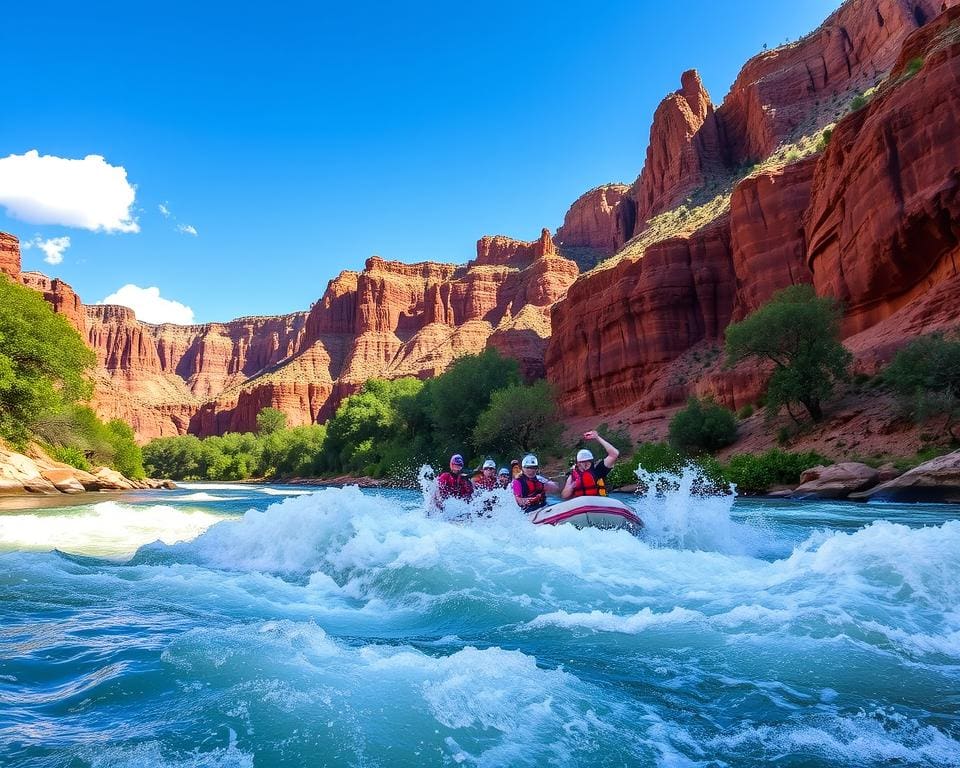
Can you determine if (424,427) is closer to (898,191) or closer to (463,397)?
(463,397)

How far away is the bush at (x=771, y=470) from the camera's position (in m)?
23.6

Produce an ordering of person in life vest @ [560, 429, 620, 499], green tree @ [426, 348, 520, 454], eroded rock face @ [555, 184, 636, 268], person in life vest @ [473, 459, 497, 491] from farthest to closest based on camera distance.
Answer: eroded rock face @ [555, 184, 636, 268] < green tree @ [426, 348, 520, 454] < person in life vest @ [473, 459, 497, 491] < person in life vest @ [560, 429, 620, 499]

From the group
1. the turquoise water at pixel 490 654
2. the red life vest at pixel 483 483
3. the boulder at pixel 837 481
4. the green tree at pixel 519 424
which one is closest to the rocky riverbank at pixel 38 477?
the turquoise water at pixel 490 654

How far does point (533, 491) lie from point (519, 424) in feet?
93.5

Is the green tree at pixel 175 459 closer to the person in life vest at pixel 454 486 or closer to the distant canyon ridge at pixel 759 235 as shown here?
the distant canyon ridge at pixel 759 235

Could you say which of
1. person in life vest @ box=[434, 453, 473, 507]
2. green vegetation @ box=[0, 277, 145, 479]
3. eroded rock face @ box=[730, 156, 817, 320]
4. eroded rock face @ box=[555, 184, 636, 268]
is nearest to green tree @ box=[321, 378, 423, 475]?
green vegetation @ box=[0, 277, 145, 479]

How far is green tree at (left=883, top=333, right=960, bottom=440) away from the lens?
1956 centimetres

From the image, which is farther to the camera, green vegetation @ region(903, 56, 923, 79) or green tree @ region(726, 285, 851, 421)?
green vegetation @ region(903, 56, 923, 79)

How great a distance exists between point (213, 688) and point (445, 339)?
128554 millimetres

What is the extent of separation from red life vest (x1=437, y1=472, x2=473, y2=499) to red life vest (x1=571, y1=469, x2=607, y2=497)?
12.7ft

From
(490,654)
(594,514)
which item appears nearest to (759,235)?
(594,514)

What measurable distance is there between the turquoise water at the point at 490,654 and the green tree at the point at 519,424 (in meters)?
30.5

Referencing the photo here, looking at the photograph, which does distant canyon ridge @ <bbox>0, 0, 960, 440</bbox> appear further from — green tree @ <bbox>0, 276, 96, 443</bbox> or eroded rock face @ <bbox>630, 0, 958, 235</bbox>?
green tree @ <bbox>0, 276, 96, 443</bbox>

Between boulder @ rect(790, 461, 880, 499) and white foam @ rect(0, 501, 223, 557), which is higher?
boulder @ rect(790, 461, 880, 499)
